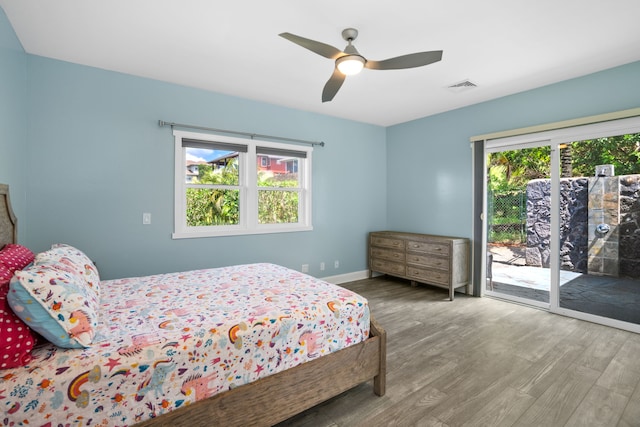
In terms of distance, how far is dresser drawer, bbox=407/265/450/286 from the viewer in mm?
4129

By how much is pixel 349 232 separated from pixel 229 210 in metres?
1.93

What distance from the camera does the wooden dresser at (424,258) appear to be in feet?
13.5

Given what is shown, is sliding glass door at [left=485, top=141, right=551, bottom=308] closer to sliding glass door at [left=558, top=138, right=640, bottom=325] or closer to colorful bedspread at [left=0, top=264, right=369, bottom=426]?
sliding glass door at [left=558, top=138, right=640, bottom=325]

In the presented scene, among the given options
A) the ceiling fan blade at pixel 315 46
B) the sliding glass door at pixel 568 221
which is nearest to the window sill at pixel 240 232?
the ceiling fan blade at pixel 315 46

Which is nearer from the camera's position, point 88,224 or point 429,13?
point 429,13

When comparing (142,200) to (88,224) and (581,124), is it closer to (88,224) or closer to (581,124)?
(88,224)

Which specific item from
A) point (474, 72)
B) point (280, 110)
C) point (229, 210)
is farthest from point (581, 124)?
point (229, 210)

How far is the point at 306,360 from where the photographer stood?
71.6 inches

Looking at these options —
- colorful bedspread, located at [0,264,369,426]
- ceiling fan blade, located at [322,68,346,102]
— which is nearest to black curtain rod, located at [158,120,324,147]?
ceiling fan blade, located at [322,68,346,102]

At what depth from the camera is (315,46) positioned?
2104mm

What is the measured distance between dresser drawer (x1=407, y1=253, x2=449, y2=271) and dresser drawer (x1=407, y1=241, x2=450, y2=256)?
0.08 meters

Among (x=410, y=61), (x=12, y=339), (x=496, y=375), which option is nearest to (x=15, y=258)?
(x=12, y=339)

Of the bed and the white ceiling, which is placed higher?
the white ceiling

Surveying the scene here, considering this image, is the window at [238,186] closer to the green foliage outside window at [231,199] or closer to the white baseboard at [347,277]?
the green foliage outside window at [231,199]
